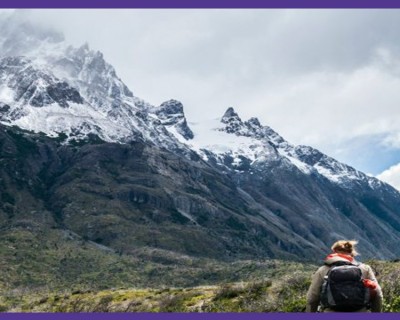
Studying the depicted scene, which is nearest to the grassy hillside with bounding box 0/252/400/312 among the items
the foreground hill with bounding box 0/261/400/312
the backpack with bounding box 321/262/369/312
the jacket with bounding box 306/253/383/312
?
the foreground hill with bounding box 0/261/400/312

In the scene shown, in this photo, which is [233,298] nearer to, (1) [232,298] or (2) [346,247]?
(1) [232,298]

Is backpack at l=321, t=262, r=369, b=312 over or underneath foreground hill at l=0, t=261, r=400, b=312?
over

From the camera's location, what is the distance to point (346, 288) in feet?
47.9

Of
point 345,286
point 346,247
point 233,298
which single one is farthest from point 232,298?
point 345,286

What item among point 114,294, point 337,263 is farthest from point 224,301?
point 337,263

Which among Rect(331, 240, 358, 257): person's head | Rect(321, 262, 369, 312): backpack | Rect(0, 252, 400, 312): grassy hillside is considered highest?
Rect(331, 240, 358, 257): person's head

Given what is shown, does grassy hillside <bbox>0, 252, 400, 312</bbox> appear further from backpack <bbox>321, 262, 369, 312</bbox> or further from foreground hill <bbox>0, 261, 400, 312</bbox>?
backpack <bbox>321, 262, 369, 312</bbox>

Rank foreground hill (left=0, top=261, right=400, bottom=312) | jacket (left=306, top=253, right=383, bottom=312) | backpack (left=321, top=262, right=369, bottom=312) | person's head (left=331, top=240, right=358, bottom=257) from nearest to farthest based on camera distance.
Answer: backpack (left=321, top=262, right=369, bottom=312) → jacket (left=306, top=253, right=383, bottom=312) → person's head (left=331, top=240, right=358, bottom=257) → foreground hill (left=0, top=261, right=400, bottom=312)

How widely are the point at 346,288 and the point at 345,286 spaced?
0.05 metres

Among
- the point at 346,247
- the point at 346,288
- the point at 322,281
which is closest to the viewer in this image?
the point at 346,288

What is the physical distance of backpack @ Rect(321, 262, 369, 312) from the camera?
14617mm

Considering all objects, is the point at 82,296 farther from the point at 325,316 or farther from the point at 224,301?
the point at 325,316

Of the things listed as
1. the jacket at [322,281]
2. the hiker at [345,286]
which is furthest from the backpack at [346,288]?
the jacket at [322,281]

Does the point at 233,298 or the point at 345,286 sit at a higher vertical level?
the point at 345,286
